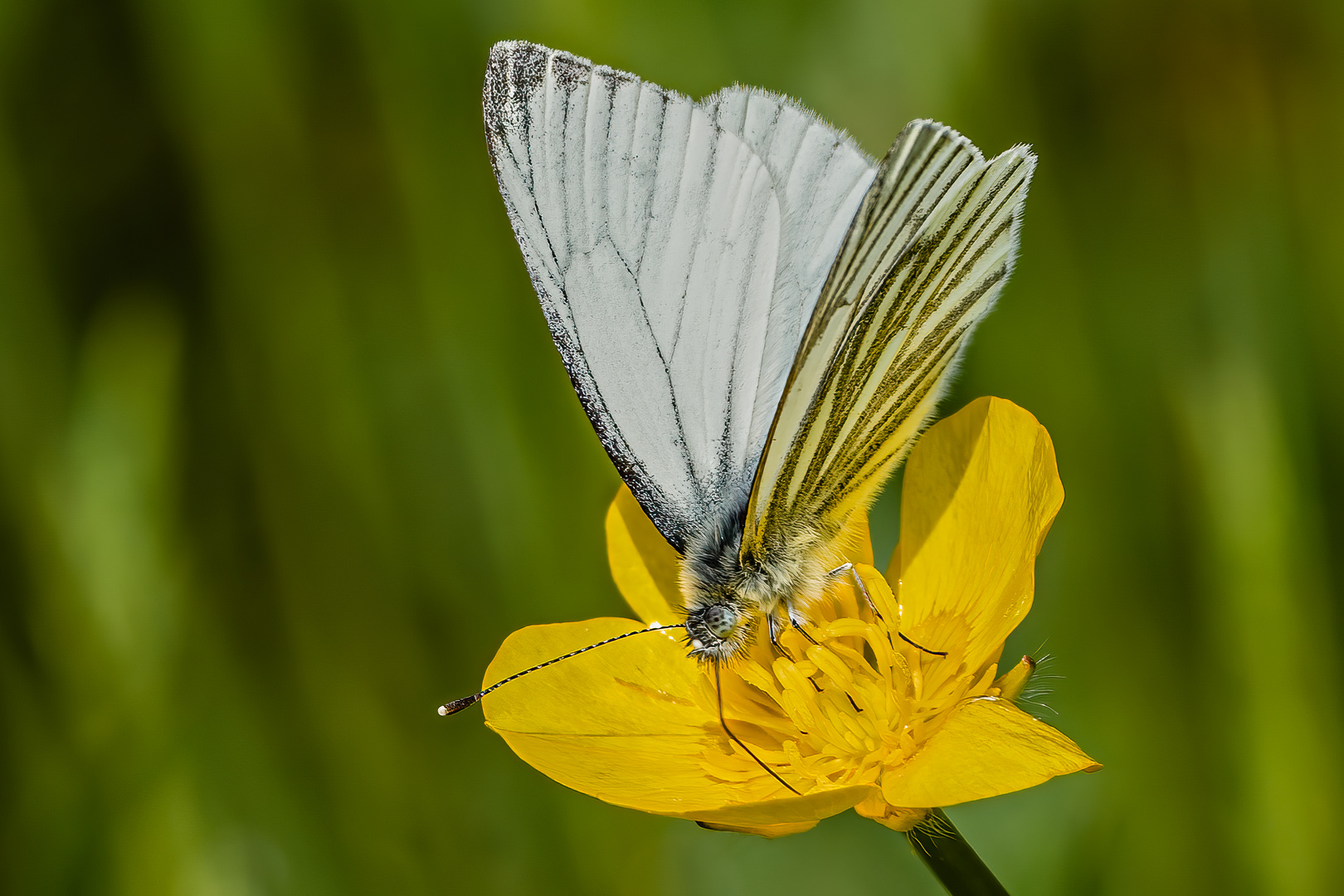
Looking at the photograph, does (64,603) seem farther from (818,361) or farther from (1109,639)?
(1109,639)

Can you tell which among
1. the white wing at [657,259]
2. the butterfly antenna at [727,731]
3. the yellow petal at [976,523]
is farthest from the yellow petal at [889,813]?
the white wing at [657,259]

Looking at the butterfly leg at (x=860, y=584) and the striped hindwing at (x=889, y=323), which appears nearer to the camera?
the striped hindwing at (x=889, y=323)

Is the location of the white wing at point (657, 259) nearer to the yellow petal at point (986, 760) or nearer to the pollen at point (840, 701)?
the pollen at point (840, 701)

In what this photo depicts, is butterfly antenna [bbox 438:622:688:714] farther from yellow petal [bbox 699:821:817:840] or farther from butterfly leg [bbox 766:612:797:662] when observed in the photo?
yellow petal [bbox 699:821:817:840]

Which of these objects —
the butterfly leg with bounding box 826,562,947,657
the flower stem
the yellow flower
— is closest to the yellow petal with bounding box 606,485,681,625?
the yellow flower

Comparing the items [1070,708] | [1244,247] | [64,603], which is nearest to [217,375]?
[64,603]
